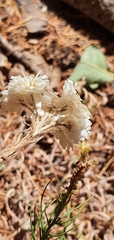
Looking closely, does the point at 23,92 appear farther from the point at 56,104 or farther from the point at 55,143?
the point at 55,143

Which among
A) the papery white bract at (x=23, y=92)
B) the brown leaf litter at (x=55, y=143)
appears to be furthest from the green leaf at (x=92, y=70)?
the papery white bract at (x=23, y=92)

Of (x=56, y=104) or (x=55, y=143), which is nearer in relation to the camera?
(x=56, y=104)

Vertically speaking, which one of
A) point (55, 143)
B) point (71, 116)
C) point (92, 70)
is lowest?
point (71, 116)

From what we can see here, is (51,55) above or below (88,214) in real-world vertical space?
above

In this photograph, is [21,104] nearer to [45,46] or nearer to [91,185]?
[91,185]

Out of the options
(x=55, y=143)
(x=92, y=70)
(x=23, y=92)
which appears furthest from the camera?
(x=92, y=70)

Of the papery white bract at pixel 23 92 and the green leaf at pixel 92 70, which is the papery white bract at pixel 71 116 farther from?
the green leaf at pixel 92 70

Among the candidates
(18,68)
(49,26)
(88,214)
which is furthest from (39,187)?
(49,26)

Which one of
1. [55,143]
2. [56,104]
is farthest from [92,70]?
[56,104]
